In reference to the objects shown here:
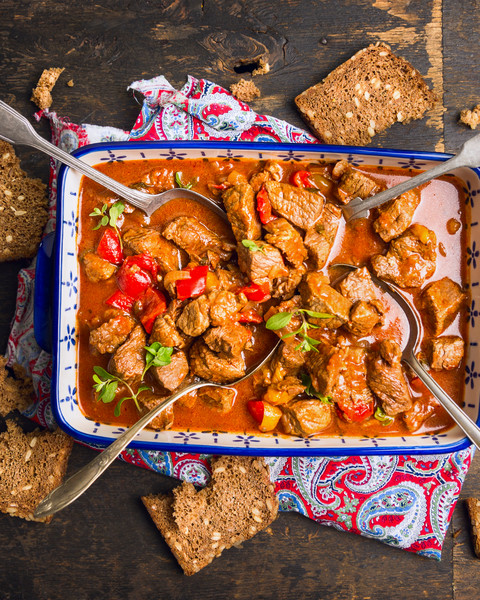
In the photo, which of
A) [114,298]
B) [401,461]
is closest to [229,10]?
[114,298]

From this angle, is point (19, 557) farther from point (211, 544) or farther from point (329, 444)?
point (329, 444)

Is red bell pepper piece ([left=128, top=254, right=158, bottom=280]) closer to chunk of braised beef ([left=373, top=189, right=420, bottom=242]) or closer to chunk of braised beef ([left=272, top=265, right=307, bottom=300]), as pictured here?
chunk of braised beef ([left=272, top=265, right=307, bottom=300])

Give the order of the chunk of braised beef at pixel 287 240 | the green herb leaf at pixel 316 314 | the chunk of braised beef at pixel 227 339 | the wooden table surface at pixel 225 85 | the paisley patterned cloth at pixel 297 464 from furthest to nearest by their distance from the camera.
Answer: the wooden table surface at pixel 225 85 < the paisley patterned cloth at pixel 297 464 < the chunk of braised beef at pixel 287 240 < the chunk of braised beef at pixel 227 339 < the green herb leaf at pixel 316 314

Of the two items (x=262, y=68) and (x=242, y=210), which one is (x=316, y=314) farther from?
(x=262, y=68)

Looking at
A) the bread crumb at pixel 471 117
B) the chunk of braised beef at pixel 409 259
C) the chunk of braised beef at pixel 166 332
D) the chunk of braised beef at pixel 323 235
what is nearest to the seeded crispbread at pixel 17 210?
the chunk of braised beef at pixel 166 332

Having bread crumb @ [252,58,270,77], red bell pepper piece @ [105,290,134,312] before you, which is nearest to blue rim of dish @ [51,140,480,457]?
red bell pepper piece @ [105,290,134,312]

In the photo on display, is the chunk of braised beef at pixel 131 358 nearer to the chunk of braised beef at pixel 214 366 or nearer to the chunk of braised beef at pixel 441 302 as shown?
the chunk of braised beef at pixel 214 366

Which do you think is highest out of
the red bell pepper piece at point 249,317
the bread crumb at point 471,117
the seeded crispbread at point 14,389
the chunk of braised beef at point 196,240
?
the bread crumb at point 471,117
